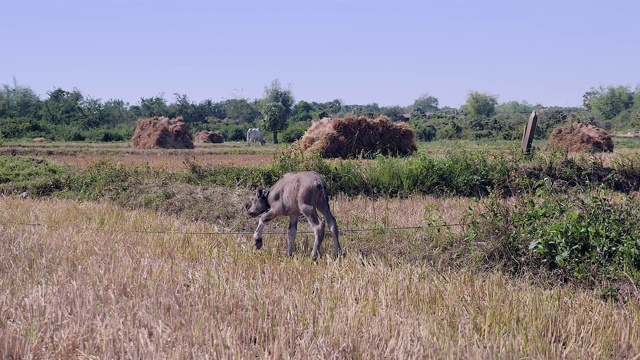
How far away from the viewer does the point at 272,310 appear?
17.4 feet

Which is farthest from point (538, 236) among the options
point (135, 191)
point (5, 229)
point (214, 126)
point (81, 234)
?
point (214, 126)

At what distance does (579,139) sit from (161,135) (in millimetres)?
17241

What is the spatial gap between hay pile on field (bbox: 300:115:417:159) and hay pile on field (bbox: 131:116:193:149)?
10483 mm

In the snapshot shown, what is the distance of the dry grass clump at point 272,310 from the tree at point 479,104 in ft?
307

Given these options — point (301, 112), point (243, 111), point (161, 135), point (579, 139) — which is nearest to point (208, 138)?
point (161, 135)

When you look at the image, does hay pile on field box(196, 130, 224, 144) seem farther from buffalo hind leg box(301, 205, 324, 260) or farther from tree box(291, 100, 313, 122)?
buffalo hind leg box(301, 205, 324, 260)

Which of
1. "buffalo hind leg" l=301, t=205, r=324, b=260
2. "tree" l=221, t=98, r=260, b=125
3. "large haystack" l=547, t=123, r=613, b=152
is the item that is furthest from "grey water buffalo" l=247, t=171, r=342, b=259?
"tree" l=221, t=98, r=260, b=125

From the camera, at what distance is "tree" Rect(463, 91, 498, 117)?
322ft

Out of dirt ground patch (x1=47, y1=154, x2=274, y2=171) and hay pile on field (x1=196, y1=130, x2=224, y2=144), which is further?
hay pile on field (x1=196, y1=130, x2=224, y2=144)

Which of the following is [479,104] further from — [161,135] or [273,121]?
[161,135]

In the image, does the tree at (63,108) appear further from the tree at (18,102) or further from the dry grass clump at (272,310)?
the dry grass clump at (272,310)

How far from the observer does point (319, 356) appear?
4219 mm

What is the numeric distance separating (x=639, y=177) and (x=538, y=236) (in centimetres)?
778

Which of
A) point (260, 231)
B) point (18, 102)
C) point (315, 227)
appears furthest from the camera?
point (18, 102)
